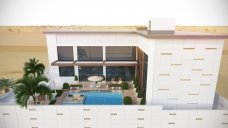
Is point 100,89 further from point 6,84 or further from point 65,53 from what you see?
point 6,84

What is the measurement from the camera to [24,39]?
126 m

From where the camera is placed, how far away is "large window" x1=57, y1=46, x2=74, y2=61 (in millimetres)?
26484

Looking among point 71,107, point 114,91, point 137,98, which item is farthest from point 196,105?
point 71,107

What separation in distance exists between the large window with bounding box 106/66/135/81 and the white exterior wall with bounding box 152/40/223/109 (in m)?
10.00

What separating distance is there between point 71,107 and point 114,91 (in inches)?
329

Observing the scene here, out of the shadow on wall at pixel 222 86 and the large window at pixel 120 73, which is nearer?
the large window at pixel 120 73

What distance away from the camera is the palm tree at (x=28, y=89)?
52.5 feet

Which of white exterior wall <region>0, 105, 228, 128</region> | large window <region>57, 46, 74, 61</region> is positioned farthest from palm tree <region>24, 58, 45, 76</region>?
white exterior wall <region>0, 105, 228, 128</region>

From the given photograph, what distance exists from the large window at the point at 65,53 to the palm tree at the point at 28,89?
984 centimetres

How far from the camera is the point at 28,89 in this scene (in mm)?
16500

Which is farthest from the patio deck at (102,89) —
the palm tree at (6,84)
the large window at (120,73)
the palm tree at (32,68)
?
the palm tree at (6,84)

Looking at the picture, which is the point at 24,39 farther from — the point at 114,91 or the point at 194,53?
the point at 194,53

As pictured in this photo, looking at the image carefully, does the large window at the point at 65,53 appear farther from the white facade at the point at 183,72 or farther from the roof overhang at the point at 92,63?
the white facade at the point at 183,72

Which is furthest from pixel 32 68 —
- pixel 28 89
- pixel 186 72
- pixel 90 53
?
pixel 186 72
